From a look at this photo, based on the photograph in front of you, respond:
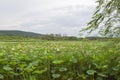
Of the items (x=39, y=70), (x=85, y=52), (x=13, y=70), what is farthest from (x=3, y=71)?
(x=85, y=52)

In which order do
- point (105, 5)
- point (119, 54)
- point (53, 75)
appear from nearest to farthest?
point (53, 75) → point (119, 54) → point (105, 5)

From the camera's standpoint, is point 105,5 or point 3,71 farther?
point 105,5

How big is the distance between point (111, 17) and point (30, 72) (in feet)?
5.82

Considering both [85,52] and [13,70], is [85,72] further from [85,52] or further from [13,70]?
[13,70]

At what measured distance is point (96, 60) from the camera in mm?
6203

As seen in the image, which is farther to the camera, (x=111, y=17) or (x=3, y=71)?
(x=111, y=17)

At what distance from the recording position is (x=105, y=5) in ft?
22.6

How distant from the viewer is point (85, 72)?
6.16m

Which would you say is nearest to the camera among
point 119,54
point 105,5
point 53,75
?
point 53,75

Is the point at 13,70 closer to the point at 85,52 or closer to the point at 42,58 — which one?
the point at 42,58

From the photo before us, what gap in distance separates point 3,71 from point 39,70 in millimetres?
562

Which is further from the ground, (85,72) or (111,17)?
(111,17)

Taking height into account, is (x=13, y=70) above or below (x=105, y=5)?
below

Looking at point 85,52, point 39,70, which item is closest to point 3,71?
point 39,70
